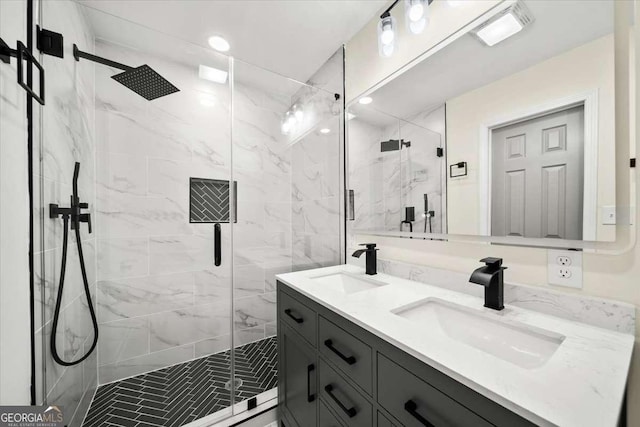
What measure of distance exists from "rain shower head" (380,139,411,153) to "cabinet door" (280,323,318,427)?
117 centimetres

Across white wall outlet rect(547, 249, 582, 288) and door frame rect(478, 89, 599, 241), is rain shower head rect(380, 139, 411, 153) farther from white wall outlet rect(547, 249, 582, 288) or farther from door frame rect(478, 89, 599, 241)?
white wall outlet rect(547, 249, 582, 288)

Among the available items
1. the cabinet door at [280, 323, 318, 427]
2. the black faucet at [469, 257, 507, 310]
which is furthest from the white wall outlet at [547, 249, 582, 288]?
the cabinet door at [280, 323, 318, 427]

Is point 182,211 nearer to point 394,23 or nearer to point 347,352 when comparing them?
point 347,352

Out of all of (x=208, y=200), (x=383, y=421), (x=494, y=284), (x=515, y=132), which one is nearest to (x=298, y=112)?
(x=208, y=200)

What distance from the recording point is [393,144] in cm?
148

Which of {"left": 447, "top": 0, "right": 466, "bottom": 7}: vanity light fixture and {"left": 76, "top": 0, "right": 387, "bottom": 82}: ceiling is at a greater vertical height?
{"left": 76, "top": 0, "right": 387, "bottom": 82}: ceiling

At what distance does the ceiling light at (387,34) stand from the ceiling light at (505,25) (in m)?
0.50

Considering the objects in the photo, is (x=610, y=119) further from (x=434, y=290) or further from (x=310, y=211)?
(x=310, y=211)

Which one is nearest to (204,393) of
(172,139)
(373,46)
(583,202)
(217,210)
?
(217,210)

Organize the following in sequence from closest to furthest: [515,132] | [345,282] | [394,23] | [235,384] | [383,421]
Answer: [383,421] → [515,132] → [394,23] → [345,282] → [235,384]

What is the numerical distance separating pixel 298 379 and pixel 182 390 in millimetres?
1016

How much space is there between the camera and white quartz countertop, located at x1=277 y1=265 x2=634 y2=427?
430 millimetres

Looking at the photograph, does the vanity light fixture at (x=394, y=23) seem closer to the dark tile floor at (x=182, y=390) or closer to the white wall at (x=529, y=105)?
the white wall at (x=529, y=105)

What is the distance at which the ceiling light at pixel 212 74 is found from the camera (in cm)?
189
